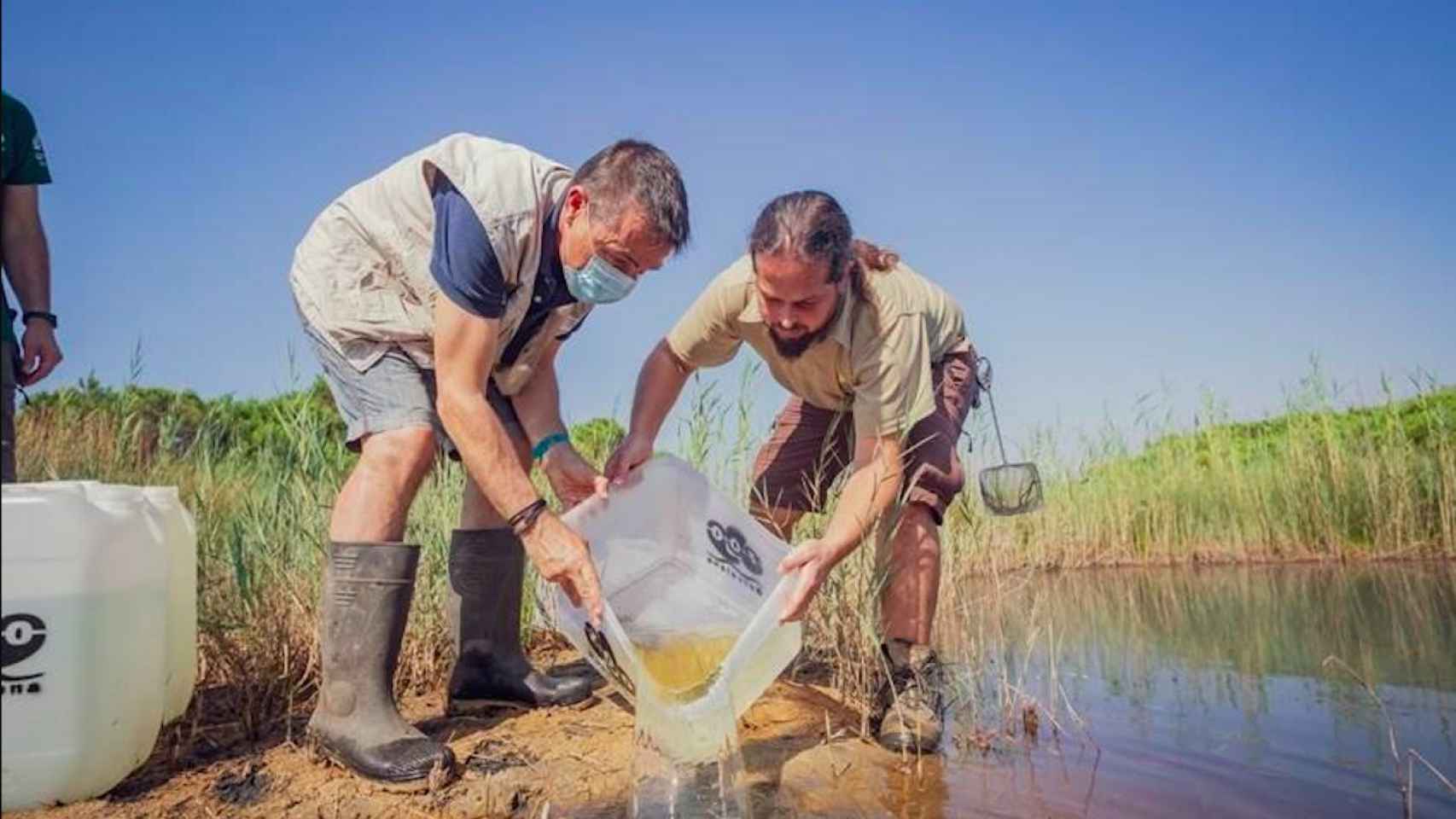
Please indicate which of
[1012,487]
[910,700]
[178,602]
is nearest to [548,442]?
[178,602]

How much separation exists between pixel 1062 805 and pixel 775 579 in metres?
0.90

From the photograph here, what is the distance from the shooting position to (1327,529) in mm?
7125

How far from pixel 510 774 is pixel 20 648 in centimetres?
113

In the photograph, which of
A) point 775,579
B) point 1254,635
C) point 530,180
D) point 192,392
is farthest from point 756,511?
point 192,392

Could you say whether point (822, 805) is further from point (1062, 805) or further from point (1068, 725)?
point (1068, 725)

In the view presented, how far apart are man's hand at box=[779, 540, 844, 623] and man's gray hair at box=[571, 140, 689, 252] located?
782 mm

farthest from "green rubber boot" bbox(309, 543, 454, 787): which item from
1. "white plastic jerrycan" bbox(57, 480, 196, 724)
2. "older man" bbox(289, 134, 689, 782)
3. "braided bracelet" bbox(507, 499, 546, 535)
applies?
"braided bracelet" bbox(507, 499, 546, 535)

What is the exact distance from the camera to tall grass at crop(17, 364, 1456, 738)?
2.93 m

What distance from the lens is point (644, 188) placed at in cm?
227

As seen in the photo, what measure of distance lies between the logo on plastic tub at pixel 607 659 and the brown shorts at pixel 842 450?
1040 millimetres

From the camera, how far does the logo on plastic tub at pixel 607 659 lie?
2.23 m

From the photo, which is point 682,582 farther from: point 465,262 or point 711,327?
point 465,262

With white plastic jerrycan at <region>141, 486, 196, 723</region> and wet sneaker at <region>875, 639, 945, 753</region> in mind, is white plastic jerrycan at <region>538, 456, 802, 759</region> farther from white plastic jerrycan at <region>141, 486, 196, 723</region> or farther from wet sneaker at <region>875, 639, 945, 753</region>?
white plastic jerrycan at <region>141, 486, 196, 723</region>

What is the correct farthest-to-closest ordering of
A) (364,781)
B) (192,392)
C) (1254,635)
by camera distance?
1. (192,392)
2. (1254,635)
3. (364,781)
